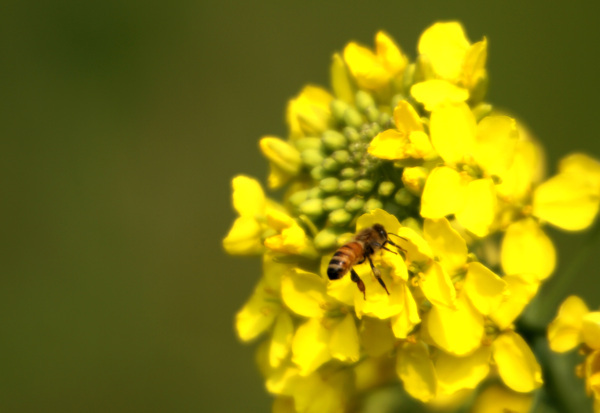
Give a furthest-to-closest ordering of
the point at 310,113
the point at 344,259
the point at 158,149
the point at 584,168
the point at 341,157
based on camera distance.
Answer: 1. the point at 158,149
2. the point at 310,113
3. the point at 584,168
4. the point at 341,157
5. the point at 344,259

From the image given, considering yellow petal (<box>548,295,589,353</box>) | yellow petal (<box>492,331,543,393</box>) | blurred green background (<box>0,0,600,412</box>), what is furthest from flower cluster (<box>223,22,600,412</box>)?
blurred green background (<box>0,0,600,412</box>)

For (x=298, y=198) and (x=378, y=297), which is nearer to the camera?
(x=378, y=297)

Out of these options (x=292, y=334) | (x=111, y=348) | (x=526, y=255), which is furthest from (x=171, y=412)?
(x=526, y=255)

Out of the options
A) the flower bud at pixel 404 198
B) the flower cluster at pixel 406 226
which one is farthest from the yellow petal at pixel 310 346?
the flower bud at pixel 404 198

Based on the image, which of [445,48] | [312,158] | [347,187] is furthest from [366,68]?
[347,187]

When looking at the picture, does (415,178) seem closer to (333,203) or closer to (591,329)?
(333,203)

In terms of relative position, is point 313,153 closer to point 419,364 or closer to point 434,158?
point 434,158

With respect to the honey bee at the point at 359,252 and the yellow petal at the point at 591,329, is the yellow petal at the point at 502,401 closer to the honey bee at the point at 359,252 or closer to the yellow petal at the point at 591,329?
the yellow petal at the point at 591,329
